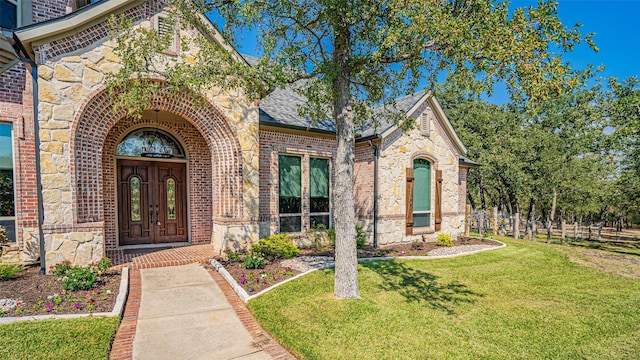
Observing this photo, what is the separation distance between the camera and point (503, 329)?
4812 mm

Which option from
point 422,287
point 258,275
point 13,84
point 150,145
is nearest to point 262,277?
point 258,275

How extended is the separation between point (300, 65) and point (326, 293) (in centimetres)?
454

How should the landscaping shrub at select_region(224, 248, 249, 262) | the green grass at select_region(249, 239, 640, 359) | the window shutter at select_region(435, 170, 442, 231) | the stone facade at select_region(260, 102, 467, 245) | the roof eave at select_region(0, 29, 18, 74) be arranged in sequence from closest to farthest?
the green grass at select_region(249, 239, 640, 359) → the roof eave at select_region(0, 29, 18, 74) → the landscaping shrub at select_region(224, 248, 249, 262) → the stone facade at select_region(260, 102, 467, 245) → the window shutter at select_region(435, 170, 442, 231)

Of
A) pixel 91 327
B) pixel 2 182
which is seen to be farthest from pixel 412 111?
pixel 2 182

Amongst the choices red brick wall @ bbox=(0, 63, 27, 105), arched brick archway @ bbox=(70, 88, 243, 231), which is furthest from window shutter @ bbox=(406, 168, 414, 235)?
red brick wall @ bbox=(0, 63, 27, 105)

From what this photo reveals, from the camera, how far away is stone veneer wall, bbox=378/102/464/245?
11086 millimetres

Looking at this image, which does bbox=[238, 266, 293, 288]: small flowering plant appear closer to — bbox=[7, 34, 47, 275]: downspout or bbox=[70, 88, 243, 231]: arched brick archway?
bbox=[70, 88, 243, 231]: arched brick archway

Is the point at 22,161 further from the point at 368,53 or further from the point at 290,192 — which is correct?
the point at 368,53

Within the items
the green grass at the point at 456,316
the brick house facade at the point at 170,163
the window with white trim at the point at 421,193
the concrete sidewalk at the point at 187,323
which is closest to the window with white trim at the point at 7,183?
the brick house facade at the point at 170,163

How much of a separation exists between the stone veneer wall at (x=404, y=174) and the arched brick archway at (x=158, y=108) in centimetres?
523

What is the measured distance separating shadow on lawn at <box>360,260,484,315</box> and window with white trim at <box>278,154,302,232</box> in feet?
9.63

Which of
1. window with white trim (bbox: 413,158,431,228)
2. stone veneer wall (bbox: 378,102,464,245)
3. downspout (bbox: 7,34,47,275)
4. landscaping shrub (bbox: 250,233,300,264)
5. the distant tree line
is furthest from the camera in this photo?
the distant tree line

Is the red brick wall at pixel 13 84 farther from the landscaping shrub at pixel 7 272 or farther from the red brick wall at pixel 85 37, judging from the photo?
the landscaping shrub at pixel 7 272

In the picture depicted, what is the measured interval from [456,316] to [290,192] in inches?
244
